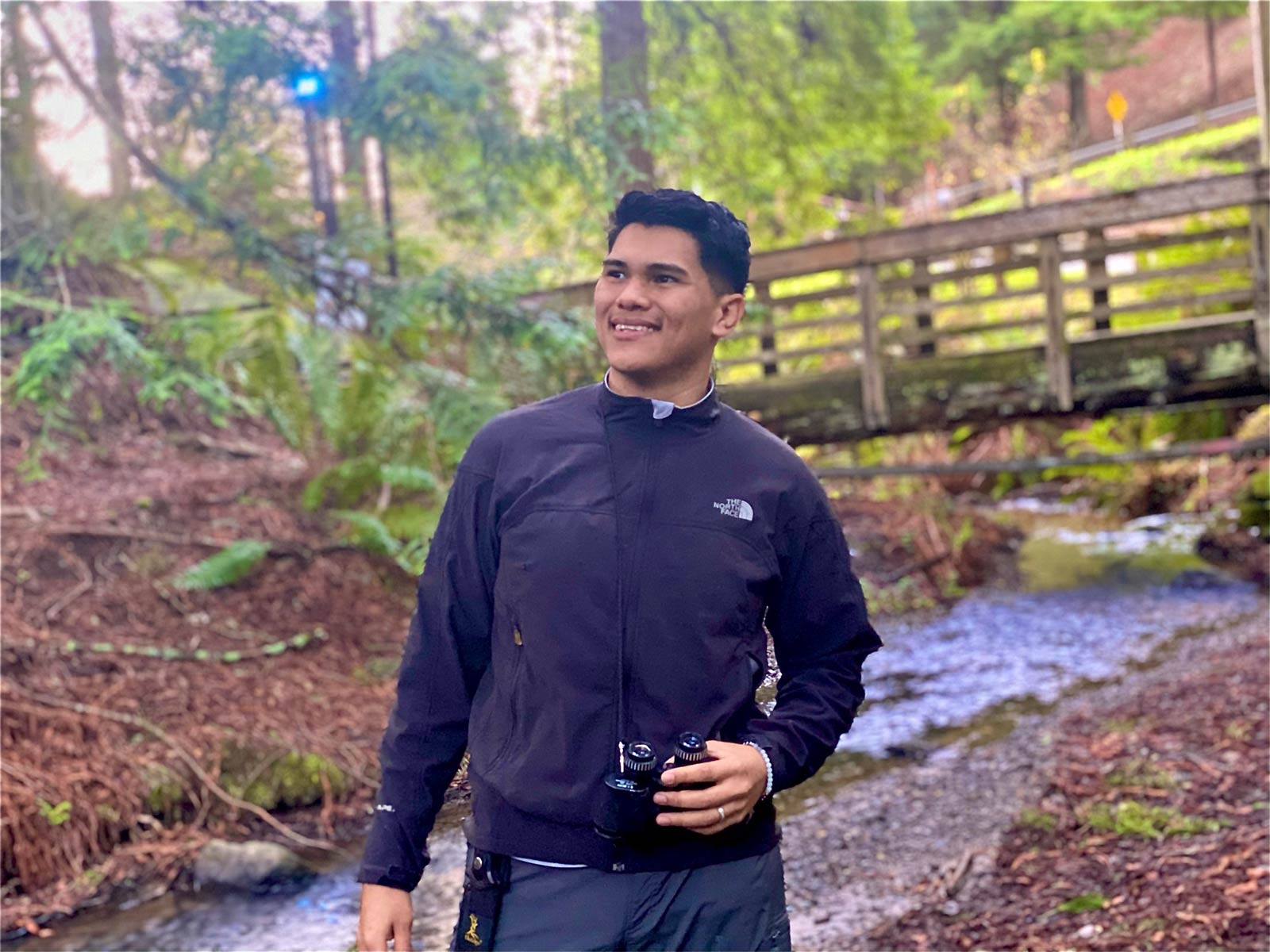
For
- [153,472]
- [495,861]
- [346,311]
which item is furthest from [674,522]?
[153,472]

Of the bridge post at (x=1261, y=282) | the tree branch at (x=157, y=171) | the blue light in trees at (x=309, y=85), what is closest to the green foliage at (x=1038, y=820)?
the tree branch at (x=157, y=171)

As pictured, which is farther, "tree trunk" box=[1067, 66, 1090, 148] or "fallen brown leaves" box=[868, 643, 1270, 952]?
"tree trunk" box=[1067, 66, 1090, 148]

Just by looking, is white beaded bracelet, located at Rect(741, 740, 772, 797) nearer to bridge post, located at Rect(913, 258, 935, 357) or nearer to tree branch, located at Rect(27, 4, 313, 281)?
tree branch, located at Rect(27, 4, 313, 281)

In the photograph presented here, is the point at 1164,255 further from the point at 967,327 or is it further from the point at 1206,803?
the point at 1206,803

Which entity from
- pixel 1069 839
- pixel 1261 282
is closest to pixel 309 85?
pixel 1069 839

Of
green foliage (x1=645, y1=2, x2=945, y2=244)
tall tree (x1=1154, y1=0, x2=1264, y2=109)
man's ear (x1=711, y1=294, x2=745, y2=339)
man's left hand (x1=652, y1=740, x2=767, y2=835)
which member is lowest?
man's left hand (x1=652, y1=740, x2=767, y2=835)

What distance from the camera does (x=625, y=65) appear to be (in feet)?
28.2

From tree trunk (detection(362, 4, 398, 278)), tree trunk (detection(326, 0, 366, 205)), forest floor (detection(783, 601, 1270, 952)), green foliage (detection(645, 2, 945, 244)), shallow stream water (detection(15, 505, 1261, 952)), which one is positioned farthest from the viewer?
green foliage (detection(645, 2, 945, 244))

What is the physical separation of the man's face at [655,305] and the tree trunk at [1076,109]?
102 ft

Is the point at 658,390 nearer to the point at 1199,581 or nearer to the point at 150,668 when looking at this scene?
the point at 150,668

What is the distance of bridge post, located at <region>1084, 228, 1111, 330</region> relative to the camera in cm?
1099

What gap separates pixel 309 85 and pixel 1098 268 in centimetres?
767

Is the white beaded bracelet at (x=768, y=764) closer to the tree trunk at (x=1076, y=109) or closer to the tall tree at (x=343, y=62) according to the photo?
the tall tree at (x=343, y=62)

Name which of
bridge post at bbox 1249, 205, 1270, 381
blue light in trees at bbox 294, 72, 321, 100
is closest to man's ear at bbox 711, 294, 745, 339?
blue light in trees at bbox 294, 72, 321, 100
